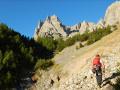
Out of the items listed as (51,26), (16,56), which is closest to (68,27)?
(51,26)

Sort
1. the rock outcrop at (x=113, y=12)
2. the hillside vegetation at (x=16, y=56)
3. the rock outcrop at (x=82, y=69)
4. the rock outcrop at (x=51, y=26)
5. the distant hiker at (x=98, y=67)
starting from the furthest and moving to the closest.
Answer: the rock outcrop at (x=51, y=26) < the rock outcrop at (x=113, y=12) < the hillside vegetation at (x=16, y=56) < the rock outcrop at (x=82, y=69) < the distant hiker at (x=98, y=67)

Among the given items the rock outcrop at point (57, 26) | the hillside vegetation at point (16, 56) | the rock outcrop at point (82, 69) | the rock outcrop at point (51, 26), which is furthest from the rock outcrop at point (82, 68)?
the rock outcrop at point (57, 26)

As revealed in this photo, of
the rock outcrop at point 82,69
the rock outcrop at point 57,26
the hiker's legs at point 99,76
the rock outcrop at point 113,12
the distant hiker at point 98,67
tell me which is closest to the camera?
the distant hiker at point 98,67

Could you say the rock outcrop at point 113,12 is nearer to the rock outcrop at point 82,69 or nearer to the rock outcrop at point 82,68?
the rock outcrop at point 82,68

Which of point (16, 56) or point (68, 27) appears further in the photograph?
point (68, 27)

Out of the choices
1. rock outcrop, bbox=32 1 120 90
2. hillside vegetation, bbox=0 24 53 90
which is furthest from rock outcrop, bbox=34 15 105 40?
rock outcrop, bbox=32 1 120 90

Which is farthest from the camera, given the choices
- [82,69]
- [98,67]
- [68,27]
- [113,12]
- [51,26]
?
[68,27]

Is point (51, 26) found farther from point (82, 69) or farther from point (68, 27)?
point (82, 69)

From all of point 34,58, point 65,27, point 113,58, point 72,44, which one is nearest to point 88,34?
point 72,44

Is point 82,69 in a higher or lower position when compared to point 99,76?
higher

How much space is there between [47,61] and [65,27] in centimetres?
5776

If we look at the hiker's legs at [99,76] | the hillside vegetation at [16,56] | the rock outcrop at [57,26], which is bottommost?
the hiker's legs at [99,76]

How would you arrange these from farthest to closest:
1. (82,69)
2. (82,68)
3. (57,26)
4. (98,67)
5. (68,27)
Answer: (68,27) < (57,26) < (82,68) < (82,69) < (98,67)

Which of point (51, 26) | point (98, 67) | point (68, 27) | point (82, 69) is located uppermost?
point (68, 27)
